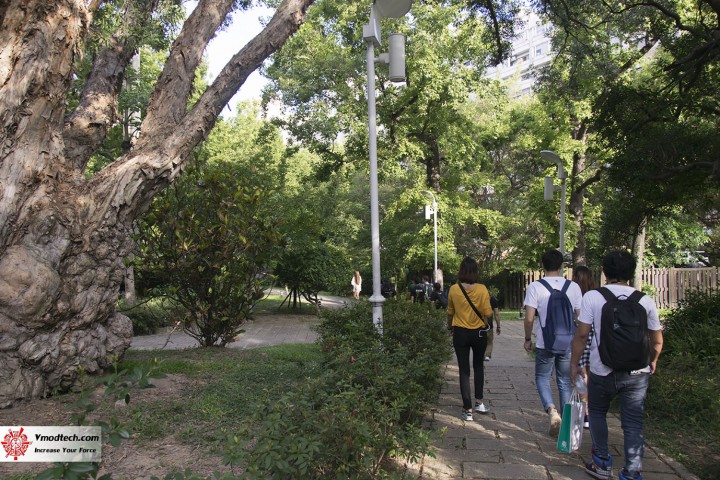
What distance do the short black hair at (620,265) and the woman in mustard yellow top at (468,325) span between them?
1.88 metres

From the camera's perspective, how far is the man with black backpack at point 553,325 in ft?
17.0

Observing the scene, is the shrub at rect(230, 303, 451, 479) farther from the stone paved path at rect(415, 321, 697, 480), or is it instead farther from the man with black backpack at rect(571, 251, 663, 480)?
the man with black backpack at rect(571, 251, 663, 480)

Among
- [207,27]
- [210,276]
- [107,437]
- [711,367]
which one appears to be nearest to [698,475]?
[711,367]

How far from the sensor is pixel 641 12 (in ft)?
35.3

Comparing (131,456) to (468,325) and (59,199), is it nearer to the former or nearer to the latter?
(59,199)

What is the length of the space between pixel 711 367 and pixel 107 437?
7.00 meters

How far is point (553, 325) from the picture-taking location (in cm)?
520

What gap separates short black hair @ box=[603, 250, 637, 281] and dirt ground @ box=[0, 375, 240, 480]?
3158 millimetres

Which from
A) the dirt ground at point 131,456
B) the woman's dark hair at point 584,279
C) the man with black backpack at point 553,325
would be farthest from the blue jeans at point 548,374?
the dirt ground at point 131,456

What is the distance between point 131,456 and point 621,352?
3.68 m

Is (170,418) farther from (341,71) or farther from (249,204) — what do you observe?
(341,71)

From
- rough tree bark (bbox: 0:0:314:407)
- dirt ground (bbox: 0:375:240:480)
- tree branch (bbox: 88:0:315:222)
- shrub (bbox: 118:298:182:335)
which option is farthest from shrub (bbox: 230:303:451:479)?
shrub (bbox: 118:298:182:335)

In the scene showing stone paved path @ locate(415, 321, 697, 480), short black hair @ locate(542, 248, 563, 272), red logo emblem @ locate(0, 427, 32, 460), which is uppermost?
short black hair @ locate(542, 248, 563, 272)

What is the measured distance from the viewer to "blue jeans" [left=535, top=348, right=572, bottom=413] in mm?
5230
